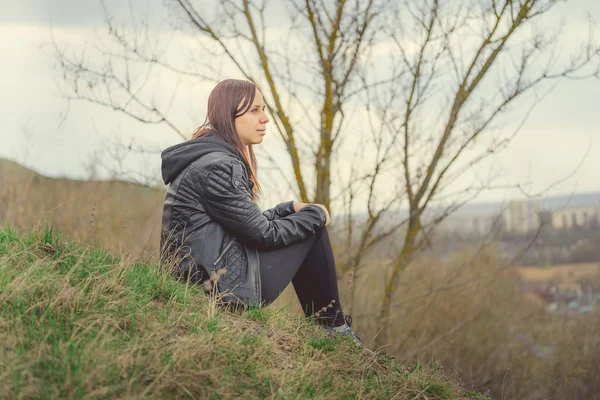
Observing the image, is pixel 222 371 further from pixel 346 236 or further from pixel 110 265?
pixel 346 236

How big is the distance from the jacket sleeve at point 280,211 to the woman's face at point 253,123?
546mm

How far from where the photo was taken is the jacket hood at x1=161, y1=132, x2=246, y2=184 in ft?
12.3

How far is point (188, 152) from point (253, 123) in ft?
1.56

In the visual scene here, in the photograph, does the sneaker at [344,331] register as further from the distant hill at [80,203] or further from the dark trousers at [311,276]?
the distant hill at [80,203]

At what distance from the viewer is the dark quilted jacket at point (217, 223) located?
3.67m

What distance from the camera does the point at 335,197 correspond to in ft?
22.1

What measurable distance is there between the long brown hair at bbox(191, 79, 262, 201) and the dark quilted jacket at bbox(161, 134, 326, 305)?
0.11 m

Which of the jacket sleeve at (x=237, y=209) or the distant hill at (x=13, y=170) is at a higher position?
the distant hill at (x=13, y=170)

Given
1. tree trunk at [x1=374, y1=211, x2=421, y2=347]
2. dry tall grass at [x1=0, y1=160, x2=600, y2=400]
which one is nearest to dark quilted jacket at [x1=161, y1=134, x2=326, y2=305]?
tree trunk at [x1=374, y1=211, x2=421, y2=347]

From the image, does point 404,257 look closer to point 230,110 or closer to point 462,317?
point 230,110

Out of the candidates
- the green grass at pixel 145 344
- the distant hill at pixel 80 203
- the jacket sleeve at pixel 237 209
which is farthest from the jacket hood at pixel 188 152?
the distant hill at pixel 80 203

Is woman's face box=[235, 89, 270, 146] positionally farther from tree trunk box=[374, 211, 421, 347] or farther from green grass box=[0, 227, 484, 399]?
tree trunk box=[374, 211, 421, 347]

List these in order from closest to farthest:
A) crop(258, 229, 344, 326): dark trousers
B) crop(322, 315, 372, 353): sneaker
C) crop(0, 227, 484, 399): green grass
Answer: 1. crop(0, 227, 484, 399): green grass
2. crop(258, 229, 344, 326): dark trousers
3. crop(322, 315, 372, 353): sneaker

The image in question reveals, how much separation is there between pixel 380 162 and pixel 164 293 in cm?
341
